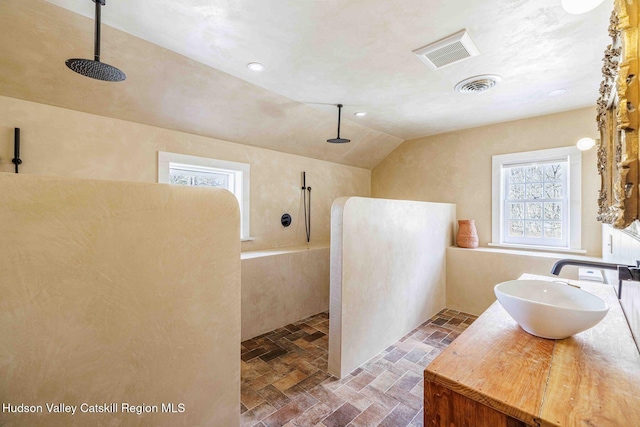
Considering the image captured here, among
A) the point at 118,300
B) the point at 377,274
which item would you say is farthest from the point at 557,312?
the point at 118,300

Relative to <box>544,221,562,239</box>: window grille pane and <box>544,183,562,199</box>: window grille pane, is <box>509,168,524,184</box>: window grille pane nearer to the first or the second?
<box>544,183,562,199</box>: window grille pane

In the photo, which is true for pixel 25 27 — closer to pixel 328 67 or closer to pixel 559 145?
pixel 328 67

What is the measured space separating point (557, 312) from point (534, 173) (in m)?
3.24

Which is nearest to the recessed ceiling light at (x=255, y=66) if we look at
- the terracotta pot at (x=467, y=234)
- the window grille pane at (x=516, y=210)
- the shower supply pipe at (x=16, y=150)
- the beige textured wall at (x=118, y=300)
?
the beige textured wall at (x=118, y=300)

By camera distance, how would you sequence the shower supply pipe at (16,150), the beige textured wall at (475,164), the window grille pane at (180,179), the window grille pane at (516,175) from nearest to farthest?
the shower supply pipe at (16,150) → the window grille pane at (180,179) → the beige textured wall at (475,164) → the window grille pane at (516,175)

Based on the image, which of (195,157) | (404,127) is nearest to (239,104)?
(195,157)

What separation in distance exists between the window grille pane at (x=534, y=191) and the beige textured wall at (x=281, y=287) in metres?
2.80

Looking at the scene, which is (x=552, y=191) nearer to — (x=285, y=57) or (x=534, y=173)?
(x=534, y=173)

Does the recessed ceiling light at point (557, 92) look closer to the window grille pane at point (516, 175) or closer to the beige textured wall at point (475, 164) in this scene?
the beige textured wall at point (475, 164)

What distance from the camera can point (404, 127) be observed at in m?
3.94

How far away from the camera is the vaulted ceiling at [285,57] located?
1629 mm

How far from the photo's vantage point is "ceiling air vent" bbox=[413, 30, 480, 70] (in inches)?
73.0

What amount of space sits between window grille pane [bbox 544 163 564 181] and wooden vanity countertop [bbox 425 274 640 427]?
2.75 metres

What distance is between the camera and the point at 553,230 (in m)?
3.39
